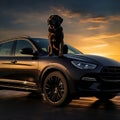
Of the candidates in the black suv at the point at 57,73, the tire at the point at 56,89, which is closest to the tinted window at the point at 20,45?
the black suv at the point at 57,73

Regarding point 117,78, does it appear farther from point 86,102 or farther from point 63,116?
point 63,116

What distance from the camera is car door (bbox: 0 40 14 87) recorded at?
37.7 feet

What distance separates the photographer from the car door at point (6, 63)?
1148 centimetres

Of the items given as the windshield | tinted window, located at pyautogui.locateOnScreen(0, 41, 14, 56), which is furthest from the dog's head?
tinted window, located at pyautogui.locateOnScreen(0, 41, 14, 56)

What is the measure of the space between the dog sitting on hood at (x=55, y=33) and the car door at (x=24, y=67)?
52 cm

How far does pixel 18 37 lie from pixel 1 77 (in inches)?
46.7

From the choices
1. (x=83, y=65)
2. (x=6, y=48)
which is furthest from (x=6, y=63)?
(x=83, y=65)

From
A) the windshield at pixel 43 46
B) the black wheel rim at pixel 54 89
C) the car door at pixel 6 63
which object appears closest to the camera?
the black wheel rim at pixel 54 89

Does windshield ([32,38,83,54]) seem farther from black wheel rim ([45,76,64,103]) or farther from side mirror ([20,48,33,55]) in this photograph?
black wheel rim ([45,76,64,103])

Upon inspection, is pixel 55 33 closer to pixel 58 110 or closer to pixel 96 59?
pixel 96 59

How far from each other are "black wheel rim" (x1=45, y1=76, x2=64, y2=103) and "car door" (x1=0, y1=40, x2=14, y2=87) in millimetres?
1580

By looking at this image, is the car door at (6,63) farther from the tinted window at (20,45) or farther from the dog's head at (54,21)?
the dog's head at (54,21)

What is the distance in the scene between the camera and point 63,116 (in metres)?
8.39

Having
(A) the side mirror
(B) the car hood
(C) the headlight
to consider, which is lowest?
(C) the headlight
